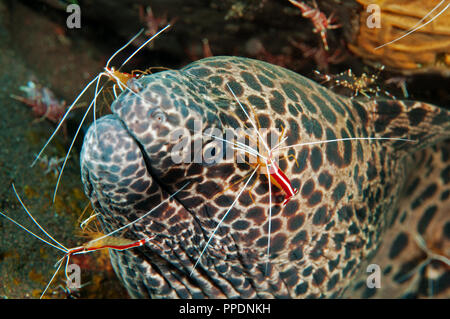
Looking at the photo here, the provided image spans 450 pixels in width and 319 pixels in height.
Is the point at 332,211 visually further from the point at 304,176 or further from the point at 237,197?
the point at 237,197

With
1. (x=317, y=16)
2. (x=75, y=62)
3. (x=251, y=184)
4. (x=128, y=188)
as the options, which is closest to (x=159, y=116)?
(x=128, y=188)

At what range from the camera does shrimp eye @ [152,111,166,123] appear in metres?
1.78

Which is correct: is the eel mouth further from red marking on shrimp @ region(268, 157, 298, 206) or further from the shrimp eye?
red marking on shrimp @ region(268, 157, 298, 206)

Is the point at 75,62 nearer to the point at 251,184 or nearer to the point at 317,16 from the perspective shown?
the point at 317,16

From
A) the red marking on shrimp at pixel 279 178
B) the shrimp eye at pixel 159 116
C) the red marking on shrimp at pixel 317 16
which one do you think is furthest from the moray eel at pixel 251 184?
the red marking on shrimp at pixel 317 16

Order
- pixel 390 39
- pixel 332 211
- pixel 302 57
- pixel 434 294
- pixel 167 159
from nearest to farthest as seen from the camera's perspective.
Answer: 1. pixel 167 159
2. pixel 332 211
3. pixel 390 39
4. pixel 434 294
5. pixel 302 57

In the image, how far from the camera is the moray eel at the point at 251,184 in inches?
72.2

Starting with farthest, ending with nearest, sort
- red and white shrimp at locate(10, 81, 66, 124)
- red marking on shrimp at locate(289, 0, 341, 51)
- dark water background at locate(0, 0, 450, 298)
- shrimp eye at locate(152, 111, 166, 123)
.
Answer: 1. red and white shrimp at locate(10, 81, 66, 124)
2. red marking on shrimp at locate(289, 0, 341, 51)
3. dark water background at locate(0, 0, 450, 298)
4. shrimp eye at locate(152, 111, 166, 123)

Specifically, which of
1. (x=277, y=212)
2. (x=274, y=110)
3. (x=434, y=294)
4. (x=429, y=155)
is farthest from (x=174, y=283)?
(x=429, y=155)

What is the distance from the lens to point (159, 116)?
178 cm

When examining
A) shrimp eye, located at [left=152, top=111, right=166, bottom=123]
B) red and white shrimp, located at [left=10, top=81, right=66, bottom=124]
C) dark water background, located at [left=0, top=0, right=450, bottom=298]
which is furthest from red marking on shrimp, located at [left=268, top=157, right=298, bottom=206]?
red and white shrimp, located at [left=10, top=81, right=66, bottom=124]

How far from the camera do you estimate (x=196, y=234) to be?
7.38 feet

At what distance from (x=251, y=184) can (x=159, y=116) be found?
26.1 inches

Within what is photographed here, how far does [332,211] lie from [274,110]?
32.5 inches
